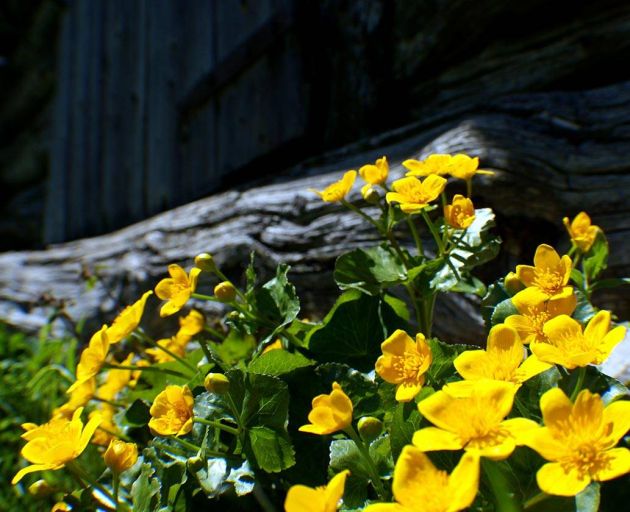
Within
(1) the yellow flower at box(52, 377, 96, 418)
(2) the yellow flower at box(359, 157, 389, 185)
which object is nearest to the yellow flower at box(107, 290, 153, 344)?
(1) the yellow flower at box(52, 377, 96, 418)

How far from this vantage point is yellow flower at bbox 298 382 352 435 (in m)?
0.73

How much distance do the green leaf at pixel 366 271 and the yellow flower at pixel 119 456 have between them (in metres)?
0.40

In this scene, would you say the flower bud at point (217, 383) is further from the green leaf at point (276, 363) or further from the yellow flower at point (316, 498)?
the yellow flower at point (316, 498)

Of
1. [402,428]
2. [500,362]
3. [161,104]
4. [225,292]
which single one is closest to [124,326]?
[225,292]

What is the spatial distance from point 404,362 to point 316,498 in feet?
0.73

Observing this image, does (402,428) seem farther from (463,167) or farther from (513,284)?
(463,167)

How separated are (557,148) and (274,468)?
4.11 feet

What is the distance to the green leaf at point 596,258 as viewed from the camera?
109 centimetres

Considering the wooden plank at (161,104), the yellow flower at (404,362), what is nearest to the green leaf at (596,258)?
the yellow flower at (404,362)

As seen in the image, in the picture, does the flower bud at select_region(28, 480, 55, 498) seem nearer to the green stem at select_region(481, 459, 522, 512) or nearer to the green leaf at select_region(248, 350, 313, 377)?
the green leaf at select_region(248, 350, 313, 377)

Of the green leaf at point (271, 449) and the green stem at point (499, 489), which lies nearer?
the green stem at point (499, 489)

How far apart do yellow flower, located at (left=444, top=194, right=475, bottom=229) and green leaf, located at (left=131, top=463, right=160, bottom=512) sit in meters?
0.55

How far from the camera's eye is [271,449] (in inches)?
34.4

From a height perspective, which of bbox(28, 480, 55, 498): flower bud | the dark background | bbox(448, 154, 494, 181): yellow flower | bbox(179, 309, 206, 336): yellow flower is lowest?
bbox(28, 480, 55, 498): flower bud
